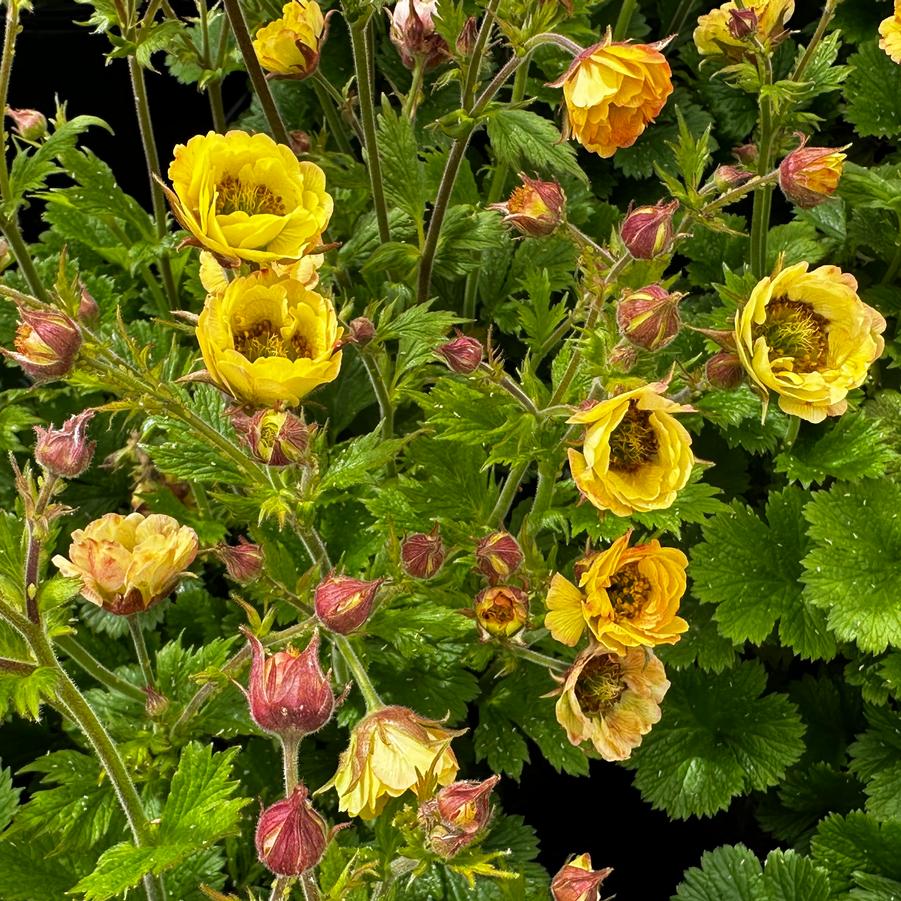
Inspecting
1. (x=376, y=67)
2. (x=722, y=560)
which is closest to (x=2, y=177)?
(x=376, y=67)

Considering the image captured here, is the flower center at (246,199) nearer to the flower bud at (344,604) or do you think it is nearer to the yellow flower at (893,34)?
the flower bud at (344,604)

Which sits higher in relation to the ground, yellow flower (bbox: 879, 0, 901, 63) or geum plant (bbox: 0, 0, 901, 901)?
yellow flower (bbox: 879, 0, 901, 63)

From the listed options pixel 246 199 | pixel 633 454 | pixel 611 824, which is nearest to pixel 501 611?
pixel 633 454

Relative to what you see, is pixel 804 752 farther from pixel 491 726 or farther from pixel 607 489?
pixel 607 489

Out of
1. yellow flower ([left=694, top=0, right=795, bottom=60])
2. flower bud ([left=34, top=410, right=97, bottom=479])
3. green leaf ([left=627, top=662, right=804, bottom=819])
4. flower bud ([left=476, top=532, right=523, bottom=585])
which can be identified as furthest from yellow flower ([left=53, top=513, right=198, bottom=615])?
yellow flower ([left=694, top=0, right=795, bottom=60])

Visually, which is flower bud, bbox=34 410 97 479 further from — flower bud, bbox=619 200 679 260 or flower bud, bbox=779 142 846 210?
flower bud, bbox=779 142 846 210

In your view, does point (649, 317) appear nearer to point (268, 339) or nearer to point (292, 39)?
point (268, 339)
